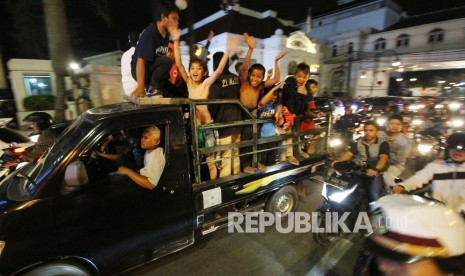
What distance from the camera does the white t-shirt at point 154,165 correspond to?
2527mm

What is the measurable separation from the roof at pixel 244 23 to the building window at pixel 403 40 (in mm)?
12096

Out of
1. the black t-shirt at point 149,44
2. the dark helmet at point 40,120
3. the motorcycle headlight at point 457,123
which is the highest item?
the black t-shirt at point 149,44

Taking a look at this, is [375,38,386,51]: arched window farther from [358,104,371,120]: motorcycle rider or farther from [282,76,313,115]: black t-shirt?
[282,76,313,115]: black t-shirt

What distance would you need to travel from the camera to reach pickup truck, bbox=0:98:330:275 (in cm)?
208

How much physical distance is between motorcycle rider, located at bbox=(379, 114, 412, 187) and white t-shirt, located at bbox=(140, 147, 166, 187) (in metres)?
3.31

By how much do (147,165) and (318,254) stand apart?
2.56 m

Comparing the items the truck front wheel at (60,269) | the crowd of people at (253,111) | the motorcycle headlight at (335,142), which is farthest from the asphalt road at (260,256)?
the motorcycle headlight at (335,142)

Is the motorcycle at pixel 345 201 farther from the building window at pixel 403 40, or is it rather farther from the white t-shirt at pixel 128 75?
the building window at pixel 403 40

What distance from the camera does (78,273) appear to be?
2.31 meters

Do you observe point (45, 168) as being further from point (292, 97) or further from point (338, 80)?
point (338, 80)

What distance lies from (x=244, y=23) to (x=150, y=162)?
25.1 metres

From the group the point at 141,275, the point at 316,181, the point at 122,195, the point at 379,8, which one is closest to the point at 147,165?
the point at 122,195

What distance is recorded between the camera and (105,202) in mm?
2340

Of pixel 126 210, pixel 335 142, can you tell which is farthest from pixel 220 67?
pixel 335 142
